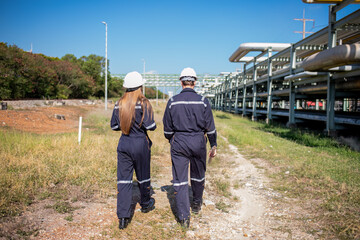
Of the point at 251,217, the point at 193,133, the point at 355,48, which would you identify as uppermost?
the point at 355,48

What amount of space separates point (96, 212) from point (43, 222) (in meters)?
0.73

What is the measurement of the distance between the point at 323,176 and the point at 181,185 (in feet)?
11.7

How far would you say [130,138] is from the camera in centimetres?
362

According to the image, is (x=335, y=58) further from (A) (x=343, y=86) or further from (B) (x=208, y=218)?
(B) (x=208, y=218)

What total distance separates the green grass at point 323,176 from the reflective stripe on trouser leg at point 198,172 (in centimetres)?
180

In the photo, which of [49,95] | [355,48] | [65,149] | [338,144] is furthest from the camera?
[49,95]

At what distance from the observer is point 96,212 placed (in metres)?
3.98

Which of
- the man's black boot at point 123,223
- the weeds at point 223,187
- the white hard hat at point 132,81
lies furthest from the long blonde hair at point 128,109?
the weeds at point 223,187

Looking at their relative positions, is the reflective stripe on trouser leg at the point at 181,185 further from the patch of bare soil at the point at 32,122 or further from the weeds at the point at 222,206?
the patch of bare soil at the point at 32,122

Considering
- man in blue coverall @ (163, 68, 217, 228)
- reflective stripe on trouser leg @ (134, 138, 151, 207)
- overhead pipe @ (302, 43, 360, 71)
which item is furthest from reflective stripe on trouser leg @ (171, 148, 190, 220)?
overhead pipe @ (302, 43, 360, 71)

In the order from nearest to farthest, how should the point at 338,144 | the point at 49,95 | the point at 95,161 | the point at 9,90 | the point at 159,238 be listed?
the point at 159,238 → the point at 95,161 → the point at 338,144 → the point at 9,90 → the point at 49,95

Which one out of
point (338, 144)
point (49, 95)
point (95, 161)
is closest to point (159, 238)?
point (95, 161)

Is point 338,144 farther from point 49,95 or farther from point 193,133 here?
point 49,95

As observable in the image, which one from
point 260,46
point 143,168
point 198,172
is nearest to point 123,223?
point 143,168
